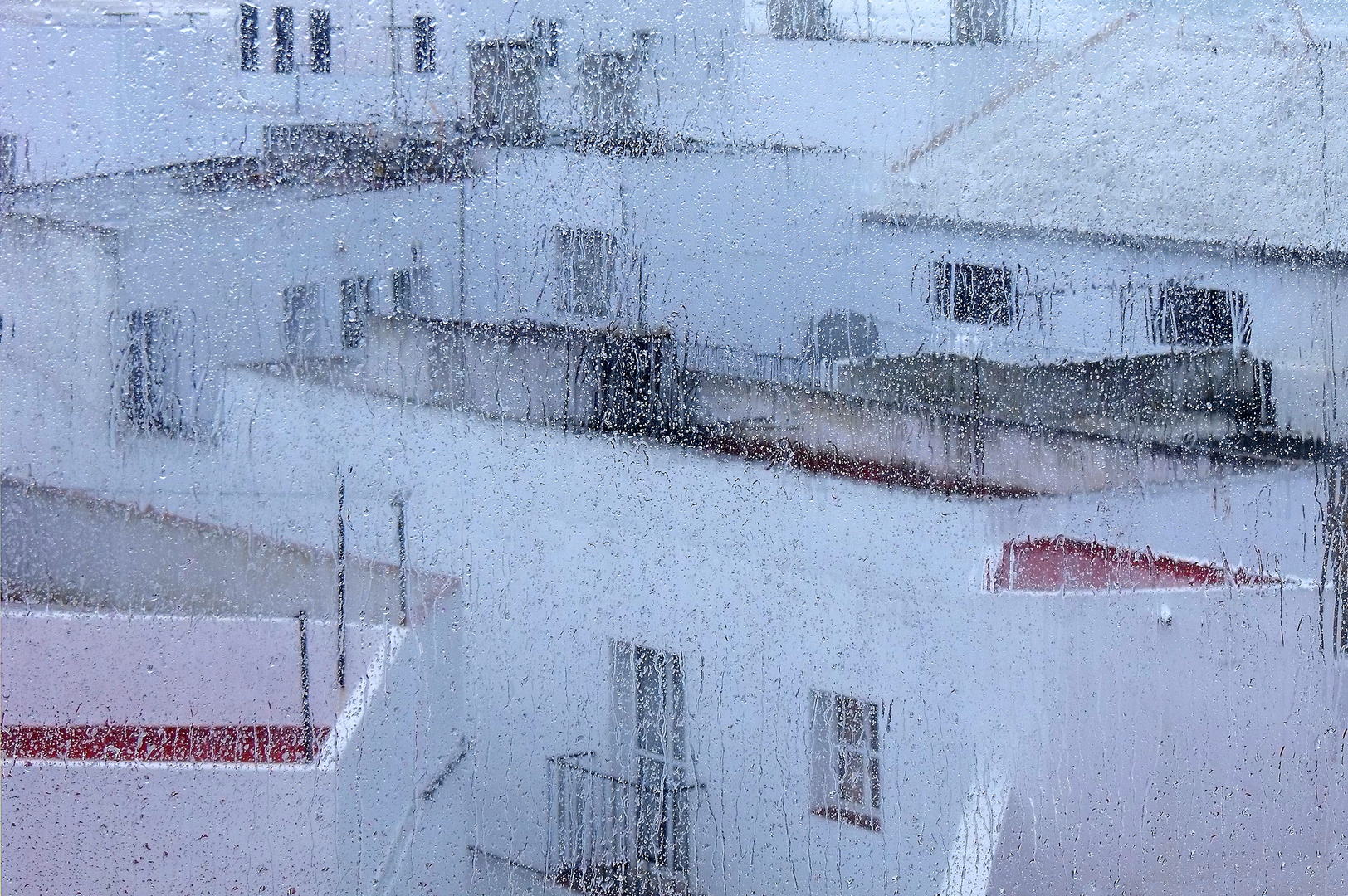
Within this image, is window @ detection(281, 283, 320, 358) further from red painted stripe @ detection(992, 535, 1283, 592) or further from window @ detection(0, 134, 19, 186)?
red painted stripe @ detection(992, 535, 1283, 592)

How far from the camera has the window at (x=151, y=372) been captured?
1.11m

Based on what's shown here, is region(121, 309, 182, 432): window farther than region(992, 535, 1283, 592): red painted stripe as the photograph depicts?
No

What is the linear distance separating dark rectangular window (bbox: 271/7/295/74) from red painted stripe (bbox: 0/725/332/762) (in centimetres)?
84

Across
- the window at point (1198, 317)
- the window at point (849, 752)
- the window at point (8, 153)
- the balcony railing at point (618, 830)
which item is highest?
the window at point (8, 153)

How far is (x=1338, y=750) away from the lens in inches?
50.5

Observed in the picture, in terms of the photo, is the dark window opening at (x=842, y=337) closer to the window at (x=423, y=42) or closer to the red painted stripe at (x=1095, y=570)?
the red painted stripe at (x=1095, y=570)

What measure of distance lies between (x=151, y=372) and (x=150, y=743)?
475 millimetres

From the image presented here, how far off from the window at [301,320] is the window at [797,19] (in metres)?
0.68

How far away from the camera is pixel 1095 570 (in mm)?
1232

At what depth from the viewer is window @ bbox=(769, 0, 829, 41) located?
117 cm

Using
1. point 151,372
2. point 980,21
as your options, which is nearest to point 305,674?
point 151,372

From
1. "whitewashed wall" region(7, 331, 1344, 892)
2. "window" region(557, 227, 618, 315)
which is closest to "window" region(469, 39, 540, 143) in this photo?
"window" region(557, 227, 618, 315)

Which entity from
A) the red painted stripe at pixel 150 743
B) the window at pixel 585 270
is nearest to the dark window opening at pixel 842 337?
the window at pixel 585 270

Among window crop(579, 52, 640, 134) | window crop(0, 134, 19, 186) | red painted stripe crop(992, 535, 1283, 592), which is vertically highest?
window crop(579, 52, 640, 134)
